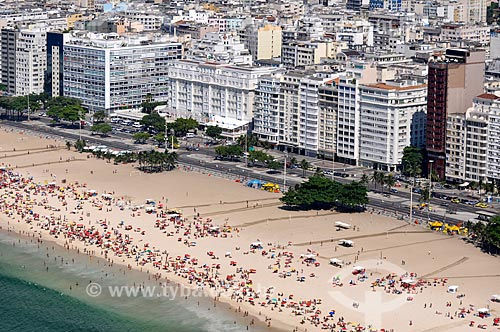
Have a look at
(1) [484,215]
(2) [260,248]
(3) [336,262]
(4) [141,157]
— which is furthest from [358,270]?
(4) [141,157]

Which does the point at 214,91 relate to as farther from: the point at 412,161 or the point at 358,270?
the point at 358,270

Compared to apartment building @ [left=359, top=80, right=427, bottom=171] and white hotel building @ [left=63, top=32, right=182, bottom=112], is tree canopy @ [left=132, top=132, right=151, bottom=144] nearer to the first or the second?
Answer: white hotel building @ [left=63, top=32, right=182, bottom=112]

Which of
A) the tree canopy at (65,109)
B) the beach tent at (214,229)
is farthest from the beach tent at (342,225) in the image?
the tree canopy at (65,109)

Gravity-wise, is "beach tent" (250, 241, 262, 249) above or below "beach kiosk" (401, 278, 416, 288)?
above

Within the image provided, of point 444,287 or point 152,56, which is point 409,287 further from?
point 152,56

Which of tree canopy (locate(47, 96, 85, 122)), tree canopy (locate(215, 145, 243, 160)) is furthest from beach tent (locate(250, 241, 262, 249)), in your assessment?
tree canopy (locate(47, 96, 85, 122))

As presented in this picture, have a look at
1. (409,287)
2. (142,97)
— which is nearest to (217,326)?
(409,287)
